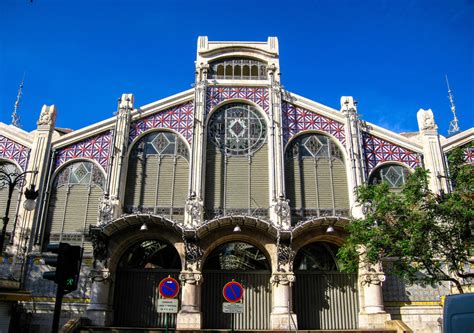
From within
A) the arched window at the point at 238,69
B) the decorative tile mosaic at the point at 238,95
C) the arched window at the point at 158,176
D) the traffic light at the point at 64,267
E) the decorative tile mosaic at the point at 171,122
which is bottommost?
the traffic light at the point at 64,267

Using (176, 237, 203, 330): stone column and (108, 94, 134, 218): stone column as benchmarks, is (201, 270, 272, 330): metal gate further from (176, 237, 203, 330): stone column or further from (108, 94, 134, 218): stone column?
(108, 94, 134, 218): stone column

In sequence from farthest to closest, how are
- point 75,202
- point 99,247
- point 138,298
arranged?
point 75,202, point 138,298, point 99,247

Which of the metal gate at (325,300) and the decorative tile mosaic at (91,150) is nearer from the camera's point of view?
the metal gate at (325,300)

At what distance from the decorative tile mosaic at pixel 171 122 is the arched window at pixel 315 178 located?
5.76 meters

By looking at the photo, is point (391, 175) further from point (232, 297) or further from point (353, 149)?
point (232, 297)

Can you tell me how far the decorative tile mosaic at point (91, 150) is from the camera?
24.9 m

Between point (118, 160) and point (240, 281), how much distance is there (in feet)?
29.4

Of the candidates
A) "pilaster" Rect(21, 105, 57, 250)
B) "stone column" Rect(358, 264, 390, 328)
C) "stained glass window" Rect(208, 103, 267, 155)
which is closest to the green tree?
"stone column" Rect(358, 264, 390, 328)

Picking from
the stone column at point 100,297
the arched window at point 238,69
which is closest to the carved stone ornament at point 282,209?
the arched window at point 238,69

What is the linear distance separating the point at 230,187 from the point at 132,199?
205 inches

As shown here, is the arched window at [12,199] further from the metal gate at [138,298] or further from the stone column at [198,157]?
the stone column at [198,157]

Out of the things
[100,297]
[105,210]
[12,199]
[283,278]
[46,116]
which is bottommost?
[100,297]

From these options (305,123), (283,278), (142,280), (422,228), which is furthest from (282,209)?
(142,280)

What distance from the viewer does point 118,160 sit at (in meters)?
24.2
